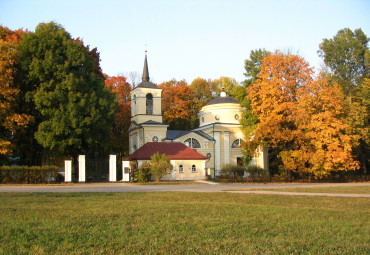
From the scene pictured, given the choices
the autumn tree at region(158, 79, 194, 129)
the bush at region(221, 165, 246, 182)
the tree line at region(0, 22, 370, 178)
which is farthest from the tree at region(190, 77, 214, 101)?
the bush at region(221, 165, 246, 182)

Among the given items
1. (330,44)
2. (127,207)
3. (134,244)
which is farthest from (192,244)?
(330,44)

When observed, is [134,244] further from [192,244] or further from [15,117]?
[15,117]

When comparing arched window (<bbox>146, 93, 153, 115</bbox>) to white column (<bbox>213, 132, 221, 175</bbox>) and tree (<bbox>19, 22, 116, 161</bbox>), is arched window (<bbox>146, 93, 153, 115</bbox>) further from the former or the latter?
tree (<bbox>19, 22, 116, 161</bbox>)

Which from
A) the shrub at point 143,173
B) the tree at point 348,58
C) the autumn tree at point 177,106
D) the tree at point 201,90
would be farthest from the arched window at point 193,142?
the tree at point 348,58

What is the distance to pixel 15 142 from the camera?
3039cm

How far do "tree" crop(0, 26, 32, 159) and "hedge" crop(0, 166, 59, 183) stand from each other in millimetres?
1896

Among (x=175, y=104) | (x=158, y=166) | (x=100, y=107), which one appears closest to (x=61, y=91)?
(x=100, y=107)

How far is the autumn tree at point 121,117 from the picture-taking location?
51.8 meters

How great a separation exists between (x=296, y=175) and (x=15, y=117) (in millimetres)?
28447

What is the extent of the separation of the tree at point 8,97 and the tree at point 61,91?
0.90 m

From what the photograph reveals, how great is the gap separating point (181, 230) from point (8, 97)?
2315cm

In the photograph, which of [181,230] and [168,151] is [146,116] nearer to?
[168,151]

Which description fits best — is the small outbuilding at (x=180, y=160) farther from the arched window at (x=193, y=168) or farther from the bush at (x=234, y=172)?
the bush at (x=234, y=172)

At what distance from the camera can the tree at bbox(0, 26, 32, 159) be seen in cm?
2683
